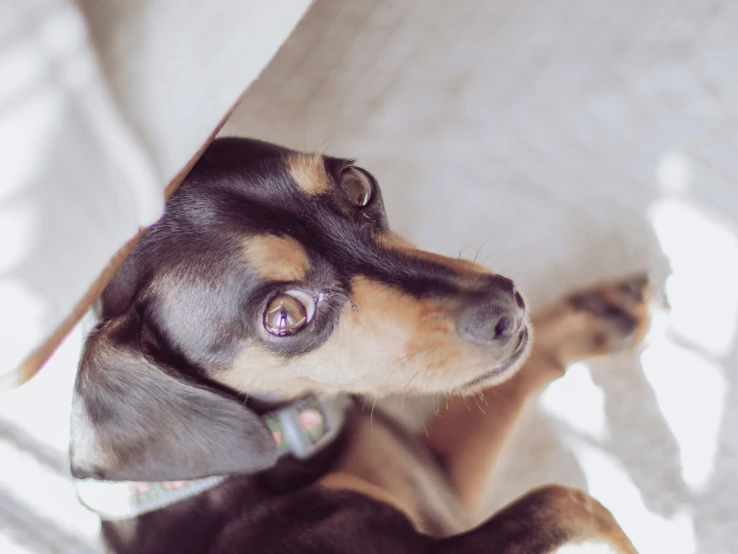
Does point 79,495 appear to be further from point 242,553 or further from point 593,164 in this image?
point 593,164

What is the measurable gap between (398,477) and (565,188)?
0.94m

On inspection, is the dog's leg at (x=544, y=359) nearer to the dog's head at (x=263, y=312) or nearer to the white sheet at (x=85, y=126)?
the dog's head at (x=263, y=312)

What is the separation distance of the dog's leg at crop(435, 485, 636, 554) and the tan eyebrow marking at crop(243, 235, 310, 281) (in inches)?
25.8

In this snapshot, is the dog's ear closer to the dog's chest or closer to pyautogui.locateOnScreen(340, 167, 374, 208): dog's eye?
the dog's chest

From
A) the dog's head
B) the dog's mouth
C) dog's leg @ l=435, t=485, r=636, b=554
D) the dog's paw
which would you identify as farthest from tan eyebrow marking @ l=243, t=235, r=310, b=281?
the dog's paw

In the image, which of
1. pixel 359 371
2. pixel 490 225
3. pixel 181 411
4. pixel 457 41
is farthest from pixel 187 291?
pixel 457 41

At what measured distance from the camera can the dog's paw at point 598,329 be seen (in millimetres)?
1647

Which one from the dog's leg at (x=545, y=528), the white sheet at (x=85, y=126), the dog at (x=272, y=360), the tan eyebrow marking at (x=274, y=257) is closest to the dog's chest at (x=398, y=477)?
the dog at (x=272, y=360)

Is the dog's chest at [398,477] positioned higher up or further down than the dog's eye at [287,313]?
further down

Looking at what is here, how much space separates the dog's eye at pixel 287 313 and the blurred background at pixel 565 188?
1.34ft

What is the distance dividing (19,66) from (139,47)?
166mm

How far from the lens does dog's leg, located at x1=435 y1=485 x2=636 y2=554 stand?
1.27 m

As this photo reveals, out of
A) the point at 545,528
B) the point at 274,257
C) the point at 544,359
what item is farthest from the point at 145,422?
the point at 544,359

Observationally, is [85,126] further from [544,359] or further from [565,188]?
[565,188]
